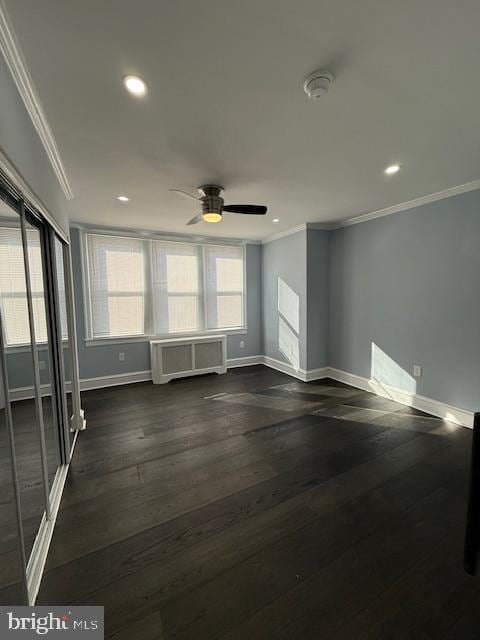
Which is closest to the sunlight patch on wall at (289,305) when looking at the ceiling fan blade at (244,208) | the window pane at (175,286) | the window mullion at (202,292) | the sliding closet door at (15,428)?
the window mullion at (202,292)

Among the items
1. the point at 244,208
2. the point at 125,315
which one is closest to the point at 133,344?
the point at 125,315

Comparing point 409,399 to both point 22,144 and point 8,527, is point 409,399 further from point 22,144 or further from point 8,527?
point 22,144

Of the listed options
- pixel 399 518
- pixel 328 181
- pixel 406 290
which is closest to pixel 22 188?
pixel 328 181

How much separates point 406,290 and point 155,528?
3464 mm

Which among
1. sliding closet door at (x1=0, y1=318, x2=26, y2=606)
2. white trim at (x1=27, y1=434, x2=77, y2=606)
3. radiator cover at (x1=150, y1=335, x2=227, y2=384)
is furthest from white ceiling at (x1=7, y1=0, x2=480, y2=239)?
radiator cover at (x1=150, y1=335, x2=227, y2=384)

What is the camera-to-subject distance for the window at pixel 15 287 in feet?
3.91

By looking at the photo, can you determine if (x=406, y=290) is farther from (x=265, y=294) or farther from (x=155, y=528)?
(x=155, y=528)

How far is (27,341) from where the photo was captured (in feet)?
4.65

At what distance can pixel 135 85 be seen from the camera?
1360 mm

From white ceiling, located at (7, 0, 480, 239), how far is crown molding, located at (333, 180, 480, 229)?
212mm

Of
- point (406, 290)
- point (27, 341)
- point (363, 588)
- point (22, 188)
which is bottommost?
point (363, 588)

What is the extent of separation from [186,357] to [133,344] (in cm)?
88

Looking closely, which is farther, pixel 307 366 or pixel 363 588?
pixel 307 366

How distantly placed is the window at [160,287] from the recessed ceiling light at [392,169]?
9.86 ft
